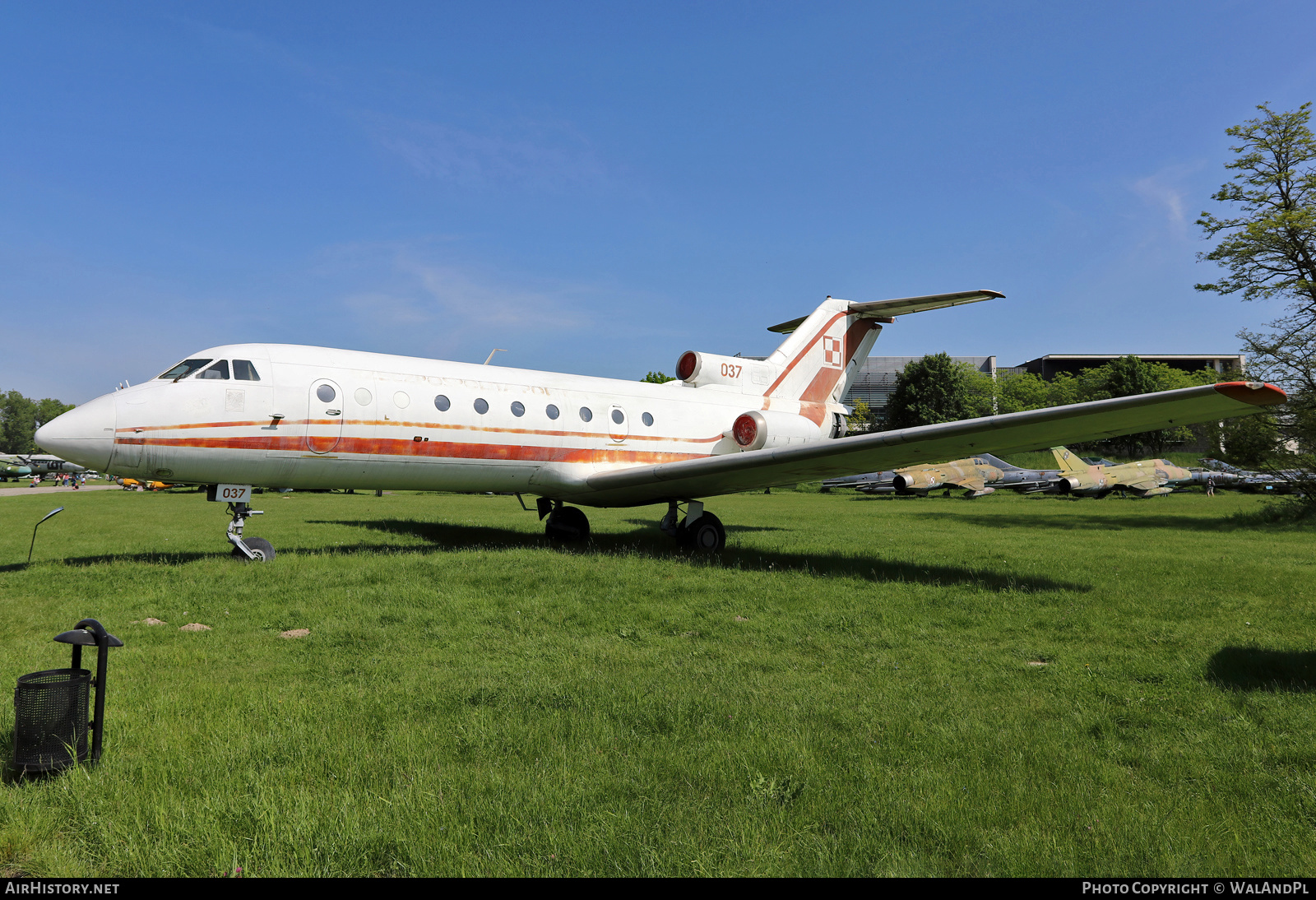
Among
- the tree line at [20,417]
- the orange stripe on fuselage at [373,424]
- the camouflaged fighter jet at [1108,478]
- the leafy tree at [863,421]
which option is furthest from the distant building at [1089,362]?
the tree line at [20,417]

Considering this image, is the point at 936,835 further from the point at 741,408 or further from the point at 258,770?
the point at 741,408

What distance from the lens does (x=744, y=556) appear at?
41.5ft

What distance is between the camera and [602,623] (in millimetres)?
7070

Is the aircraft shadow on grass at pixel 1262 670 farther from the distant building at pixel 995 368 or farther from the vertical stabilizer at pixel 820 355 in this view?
the distant building at pixel 995 368

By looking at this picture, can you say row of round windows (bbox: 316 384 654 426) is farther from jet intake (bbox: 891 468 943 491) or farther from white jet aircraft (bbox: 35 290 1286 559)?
jet intake (bbox: 891 468 943 491)

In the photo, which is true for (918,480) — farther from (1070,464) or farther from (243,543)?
(243,543)

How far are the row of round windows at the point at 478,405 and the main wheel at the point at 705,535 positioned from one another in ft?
8.01

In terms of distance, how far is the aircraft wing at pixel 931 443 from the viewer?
→ 816 centimetres

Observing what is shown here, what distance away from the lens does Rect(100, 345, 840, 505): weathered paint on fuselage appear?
9906 mm

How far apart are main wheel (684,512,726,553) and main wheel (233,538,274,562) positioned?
700 centimetres

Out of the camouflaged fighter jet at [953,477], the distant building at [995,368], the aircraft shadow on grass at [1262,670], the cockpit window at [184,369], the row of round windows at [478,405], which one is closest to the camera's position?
the aircraft shadow on grass at [1262,670]

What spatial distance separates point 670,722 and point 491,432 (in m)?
8.68

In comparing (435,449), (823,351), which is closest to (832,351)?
(823,351)

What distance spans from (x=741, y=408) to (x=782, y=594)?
8.47m
